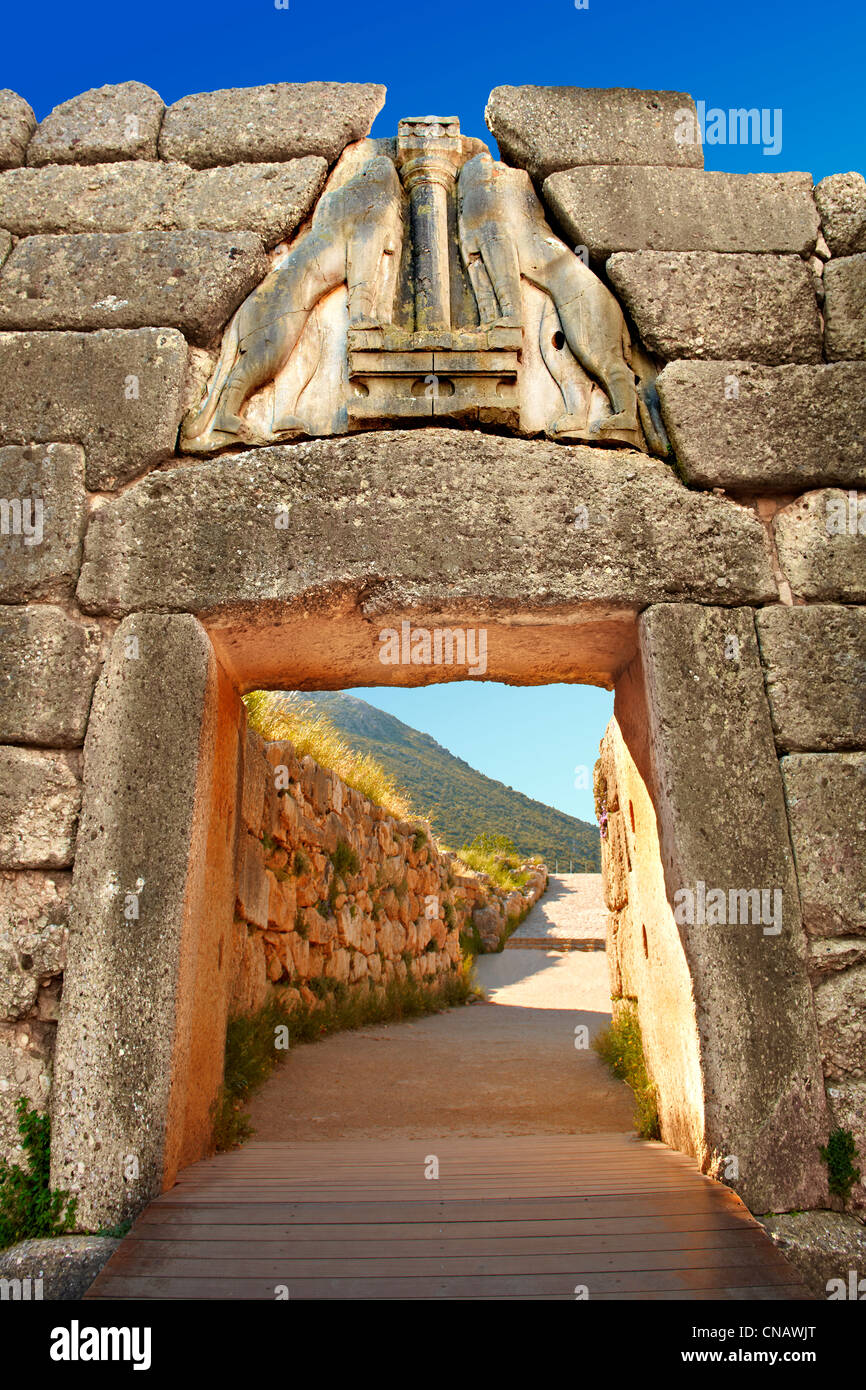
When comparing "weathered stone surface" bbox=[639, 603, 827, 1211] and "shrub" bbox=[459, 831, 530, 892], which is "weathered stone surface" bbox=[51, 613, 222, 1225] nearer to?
"weathered stone surface" bbox=[639, 603, 827, 1211]

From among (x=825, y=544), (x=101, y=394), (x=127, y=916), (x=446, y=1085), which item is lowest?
(x=446, y=1085)

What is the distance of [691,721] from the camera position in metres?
2.80

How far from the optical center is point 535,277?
134 inches

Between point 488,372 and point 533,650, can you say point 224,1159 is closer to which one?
point 533,650

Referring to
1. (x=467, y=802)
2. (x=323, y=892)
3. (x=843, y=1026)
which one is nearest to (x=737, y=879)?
(x=843, y=1026)

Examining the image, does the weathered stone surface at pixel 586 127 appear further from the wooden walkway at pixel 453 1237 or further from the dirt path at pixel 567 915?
the dirt path at pixel 567 915

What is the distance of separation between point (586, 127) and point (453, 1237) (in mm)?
4015

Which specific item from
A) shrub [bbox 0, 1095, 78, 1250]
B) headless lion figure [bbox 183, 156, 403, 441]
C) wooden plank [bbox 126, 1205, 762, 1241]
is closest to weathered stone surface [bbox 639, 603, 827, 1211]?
wooden plank [bbox 126, 1205, 762, 1241]

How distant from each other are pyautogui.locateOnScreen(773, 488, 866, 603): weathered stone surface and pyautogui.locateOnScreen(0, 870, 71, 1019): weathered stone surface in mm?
2624

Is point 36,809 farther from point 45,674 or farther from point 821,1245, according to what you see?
point 821,1245

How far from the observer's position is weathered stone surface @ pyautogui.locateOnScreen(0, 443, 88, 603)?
298 centimetres


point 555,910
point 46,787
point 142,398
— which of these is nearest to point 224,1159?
point 46,787

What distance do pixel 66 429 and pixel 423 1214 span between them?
2.83 meters

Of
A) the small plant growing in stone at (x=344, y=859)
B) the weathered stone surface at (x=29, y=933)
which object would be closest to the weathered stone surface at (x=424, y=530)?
the weathered stone surface at (x=29, y=933)
